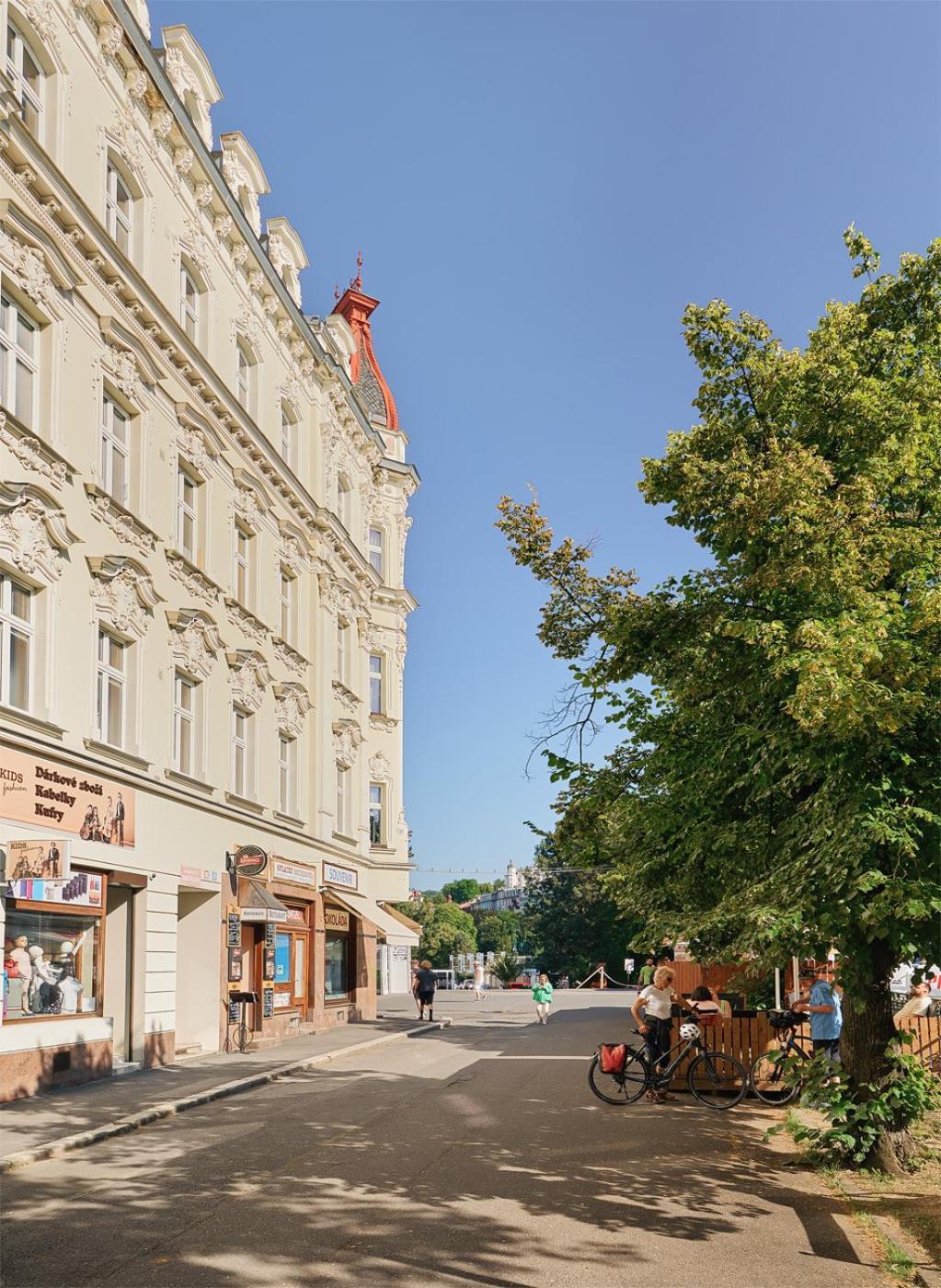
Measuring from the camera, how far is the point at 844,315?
12180 mm

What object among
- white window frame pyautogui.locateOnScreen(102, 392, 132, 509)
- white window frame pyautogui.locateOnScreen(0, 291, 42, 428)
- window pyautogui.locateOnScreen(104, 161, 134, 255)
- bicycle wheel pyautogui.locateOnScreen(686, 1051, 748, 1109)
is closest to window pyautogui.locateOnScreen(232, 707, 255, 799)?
white window frame pyautogui.locateOnScreen(102, 392, 132, 509)

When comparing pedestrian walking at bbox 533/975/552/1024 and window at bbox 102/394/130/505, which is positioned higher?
window at bbox 102/394/130/505

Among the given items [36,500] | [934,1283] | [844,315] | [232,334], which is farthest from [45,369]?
[934,1283]

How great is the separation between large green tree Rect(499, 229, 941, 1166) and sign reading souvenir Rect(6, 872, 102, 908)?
6.61 m

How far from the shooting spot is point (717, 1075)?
15.7m

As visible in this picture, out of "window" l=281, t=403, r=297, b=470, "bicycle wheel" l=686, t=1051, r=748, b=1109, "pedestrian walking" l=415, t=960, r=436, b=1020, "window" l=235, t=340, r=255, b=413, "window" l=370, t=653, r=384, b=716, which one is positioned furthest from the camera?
"window" l=370, t=653, r=384, b=716

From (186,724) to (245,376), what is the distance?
846 cm

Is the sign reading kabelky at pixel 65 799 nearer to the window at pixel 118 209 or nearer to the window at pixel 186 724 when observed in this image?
the window at pixel 186 724

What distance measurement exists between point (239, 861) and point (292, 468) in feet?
34.7

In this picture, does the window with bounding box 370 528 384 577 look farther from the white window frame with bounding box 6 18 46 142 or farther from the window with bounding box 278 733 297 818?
the white window frame with bounding box 6 18 46 142

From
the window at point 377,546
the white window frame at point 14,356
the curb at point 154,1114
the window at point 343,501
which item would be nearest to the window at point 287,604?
the window at point 343,501

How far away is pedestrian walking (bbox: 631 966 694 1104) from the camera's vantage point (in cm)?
1598

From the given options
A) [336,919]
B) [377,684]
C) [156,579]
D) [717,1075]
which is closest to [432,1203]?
[717,1075]

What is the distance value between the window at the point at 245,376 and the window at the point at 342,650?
26.0ft
